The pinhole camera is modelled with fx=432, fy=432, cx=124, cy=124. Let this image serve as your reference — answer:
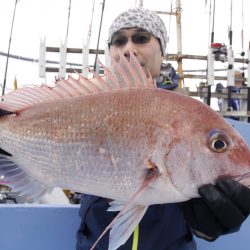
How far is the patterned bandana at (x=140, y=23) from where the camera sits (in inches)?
69.7

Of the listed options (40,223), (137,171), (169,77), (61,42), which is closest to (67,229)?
(40,223)

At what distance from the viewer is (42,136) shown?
1.21 meters

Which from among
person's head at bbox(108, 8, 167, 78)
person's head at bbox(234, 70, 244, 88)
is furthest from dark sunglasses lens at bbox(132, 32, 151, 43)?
person's head at bbox(234, 70, 244, 88)

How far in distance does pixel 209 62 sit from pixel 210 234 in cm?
415

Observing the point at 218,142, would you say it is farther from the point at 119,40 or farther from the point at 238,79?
the point at 238,79

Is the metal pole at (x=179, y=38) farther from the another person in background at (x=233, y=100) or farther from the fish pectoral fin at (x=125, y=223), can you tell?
the fish pectoral fin at (x=125, y=223)

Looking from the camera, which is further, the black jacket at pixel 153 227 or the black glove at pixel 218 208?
the black jacket at pixel 153 227

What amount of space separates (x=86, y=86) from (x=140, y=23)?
→ 2.14 ft

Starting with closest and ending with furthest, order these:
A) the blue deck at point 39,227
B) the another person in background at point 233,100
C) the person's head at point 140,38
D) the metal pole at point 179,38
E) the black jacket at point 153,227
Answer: the black jacket at point 153,227
the person's head at point 140,38
the blue deck at point 39,227
the another person in background at point 233,100
the metal pole at point 179,38

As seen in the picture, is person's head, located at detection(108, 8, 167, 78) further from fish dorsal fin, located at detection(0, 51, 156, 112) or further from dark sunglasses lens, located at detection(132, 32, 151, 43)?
fish dorsal fin, located at detection(0, 51, 156, 112)

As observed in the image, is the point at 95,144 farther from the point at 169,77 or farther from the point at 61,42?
the point at 61,42

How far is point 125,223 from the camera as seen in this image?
1141mm

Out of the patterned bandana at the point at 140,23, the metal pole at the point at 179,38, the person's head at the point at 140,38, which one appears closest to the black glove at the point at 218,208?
the person's head at the point at 140,38

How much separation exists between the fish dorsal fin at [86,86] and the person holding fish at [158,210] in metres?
0.06
